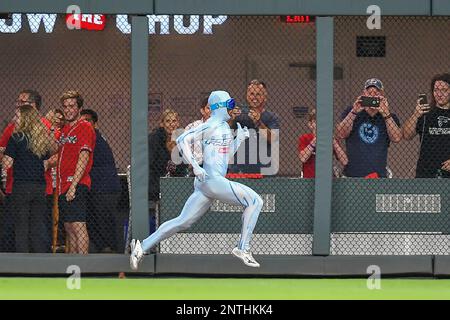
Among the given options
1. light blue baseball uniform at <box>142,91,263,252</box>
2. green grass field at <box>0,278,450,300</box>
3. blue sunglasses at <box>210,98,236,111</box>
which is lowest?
green grass field at <box>0,278,450,300</box>

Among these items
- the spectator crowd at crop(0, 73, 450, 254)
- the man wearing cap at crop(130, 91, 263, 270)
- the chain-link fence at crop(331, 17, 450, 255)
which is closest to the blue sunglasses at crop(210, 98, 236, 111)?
the man wearing cap at crop(130, 91, 263, 270)

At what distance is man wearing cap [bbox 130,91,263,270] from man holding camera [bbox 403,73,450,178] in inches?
82.9

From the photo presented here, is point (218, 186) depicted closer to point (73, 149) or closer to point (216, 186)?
point (216, 186)

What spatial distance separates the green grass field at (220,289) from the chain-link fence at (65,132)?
89cm

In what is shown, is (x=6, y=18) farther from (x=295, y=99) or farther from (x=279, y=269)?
(x=279, y=269)

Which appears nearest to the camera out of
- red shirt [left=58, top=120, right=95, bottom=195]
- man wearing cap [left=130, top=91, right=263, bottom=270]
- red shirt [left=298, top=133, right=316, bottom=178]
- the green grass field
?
the green grass field

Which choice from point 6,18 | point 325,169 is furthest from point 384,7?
point 6,18

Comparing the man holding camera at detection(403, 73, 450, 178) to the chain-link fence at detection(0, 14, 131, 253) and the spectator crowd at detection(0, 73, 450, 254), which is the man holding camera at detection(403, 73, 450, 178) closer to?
the spectator crowd at detection(0, 73, 450, 254)

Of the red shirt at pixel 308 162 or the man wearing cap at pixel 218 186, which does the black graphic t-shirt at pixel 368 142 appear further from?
the man wearing cap at pixel 218 186

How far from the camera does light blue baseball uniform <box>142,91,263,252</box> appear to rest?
513 inches

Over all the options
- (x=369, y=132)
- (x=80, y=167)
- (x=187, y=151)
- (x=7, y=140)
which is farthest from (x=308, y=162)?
(x=7, y=140)

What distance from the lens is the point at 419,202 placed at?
14.1m

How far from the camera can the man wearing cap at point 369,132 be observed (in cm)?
1405

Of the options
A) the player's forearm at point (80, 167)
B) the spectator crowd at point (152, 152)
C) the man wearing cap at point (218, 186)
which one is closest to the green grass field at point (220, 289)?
the man wearing cap at point (218, 186)
